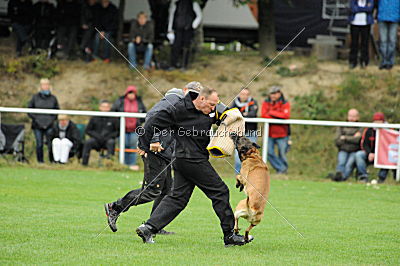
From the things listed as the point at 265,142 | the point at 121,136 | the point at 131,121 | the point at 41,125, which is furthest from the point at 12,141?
the point at 265,142

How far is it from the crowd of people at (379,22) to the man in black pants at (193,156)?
38.8 ft

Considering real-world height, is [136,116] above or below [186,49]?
below

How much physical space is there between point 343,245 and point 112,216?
2.65m

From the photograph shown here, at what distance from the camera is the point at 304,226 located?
Result: 10.3 metres

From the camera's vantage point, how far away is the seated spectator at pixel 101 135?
16.6 m

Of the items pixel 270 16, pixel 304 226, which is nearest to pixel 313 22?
pixel 270 16

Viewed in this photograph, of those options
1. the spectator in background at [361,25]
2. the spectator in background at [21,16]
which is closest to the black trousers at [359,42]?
the spectator in background at [361,25]

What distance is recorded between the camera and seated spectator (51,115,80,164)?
651 inches

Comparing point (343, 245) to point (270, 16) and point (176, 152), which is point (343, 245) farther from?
point (270, 16)

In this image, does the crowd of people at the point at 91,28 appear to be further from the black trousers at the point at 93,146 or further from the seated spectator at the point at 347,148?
the seated spectator at the point at 347,148

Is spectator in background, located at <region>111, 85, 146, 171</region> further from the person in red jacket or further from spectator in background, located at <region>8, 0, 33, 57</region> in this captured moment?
spectator in background, located at <region>8, 0, 33, 57</region>

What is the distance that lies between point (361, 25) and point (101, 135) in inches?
288

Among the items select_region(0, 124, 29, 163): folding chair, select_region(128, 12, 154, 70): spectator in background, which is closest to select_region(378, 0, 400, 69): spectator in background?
select_region(128, 12, 154, 70): spectator in background

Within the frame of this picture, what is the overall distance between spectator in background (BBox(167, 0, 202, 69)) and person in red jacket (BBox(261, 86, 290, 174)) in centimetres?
457
